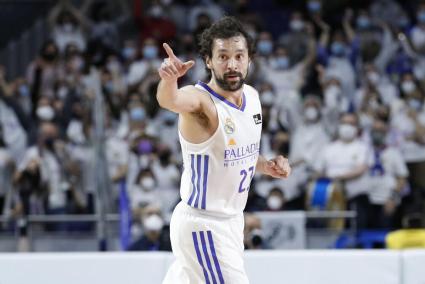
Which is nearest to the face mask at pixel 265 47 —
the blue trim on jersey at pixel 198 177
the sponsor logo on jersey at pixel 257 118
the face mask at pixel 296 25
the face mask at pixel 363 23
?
the face mask at pixel 296 25

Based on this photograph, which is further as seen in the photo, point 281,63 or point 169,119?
point 281,63

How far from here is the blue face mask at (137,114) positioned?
12859 millimetres

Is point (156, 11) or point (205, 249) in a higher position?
point (156, 11)

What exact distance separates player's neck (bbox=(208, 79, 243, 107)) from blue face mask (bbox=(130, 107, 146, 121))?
21.9 ft

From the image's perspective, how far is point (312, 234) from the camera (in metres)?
11.3

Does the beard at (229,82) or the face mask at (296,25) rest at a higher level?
the face mask at (296,25)

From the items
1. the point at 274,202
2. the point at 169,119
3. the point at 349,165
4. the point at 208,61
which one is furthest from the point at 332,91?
the point at 208,61

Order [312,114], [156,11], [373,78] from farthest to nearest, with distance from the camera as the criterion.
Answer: [156,11] < [373,78] < [312,114]

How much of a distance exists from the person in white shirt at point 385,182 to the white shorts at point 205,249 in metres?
5.87

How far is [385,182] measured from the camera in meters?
12.1

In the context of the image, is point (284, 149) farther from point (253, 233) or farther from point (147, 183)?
point (253, 233)

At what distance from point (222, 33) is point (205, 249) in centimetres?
134

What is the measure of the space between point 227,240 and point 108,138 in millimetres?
6733

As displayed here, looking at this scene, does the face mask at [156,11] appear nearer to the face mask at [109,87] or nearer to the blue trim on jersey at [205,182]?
the face mask at [109,87]
